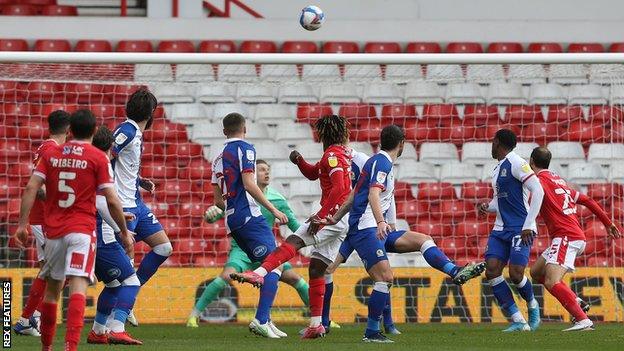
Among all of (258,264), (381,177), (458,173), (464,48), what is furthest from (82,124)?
(464,48)

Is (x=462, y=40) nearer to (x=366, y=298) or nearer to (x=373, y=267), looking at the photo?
(x=366, y=298)

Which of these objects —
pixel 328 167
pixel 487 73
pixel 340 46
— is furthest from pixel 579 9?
pixel 328 167

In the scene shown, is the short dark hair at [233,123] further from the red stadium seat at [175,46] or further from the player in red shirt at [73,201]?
the red stadium seat at [175,46]

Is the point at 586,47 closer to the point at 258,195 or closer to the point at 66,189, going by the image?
the point at 258,195

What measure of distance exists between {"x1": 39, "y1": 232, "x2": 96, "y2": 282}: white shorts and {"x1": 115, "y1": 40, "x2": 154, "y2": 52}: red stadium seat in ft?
38.6

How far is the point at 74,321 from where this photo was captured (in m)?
8.38

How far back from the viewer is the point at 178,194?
16125mm

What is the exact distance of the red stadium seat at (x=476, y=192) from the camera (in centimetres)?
1645

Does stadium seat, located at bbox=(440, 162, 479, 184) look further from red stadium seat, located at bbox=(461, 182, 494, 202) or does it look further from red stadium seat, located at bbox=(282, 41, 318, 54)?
red stadium seat, located at bbox=(282, 41, 318, 54)

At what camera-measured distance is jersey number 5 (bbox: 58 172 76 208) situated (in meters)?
8.45

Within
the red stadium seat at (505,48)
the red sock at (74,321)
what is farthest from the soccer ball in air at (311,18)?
the red stadium seat at (505,48)

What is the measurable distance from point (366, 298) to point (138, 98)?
16.5ft

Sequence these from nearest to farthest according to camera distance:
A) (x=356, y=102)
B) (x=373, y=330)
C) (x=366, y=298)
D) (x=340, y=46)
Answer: (x=373, y=330)
(x=366, y=298)
(x=356, y=102)
(x=340, y=46)

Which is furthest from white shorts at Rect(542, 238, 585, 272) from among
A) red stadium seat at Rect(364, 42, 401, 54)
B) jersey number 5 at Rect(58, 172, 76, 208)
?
red stadium seat at Rect(364, 42, 401, 54)
